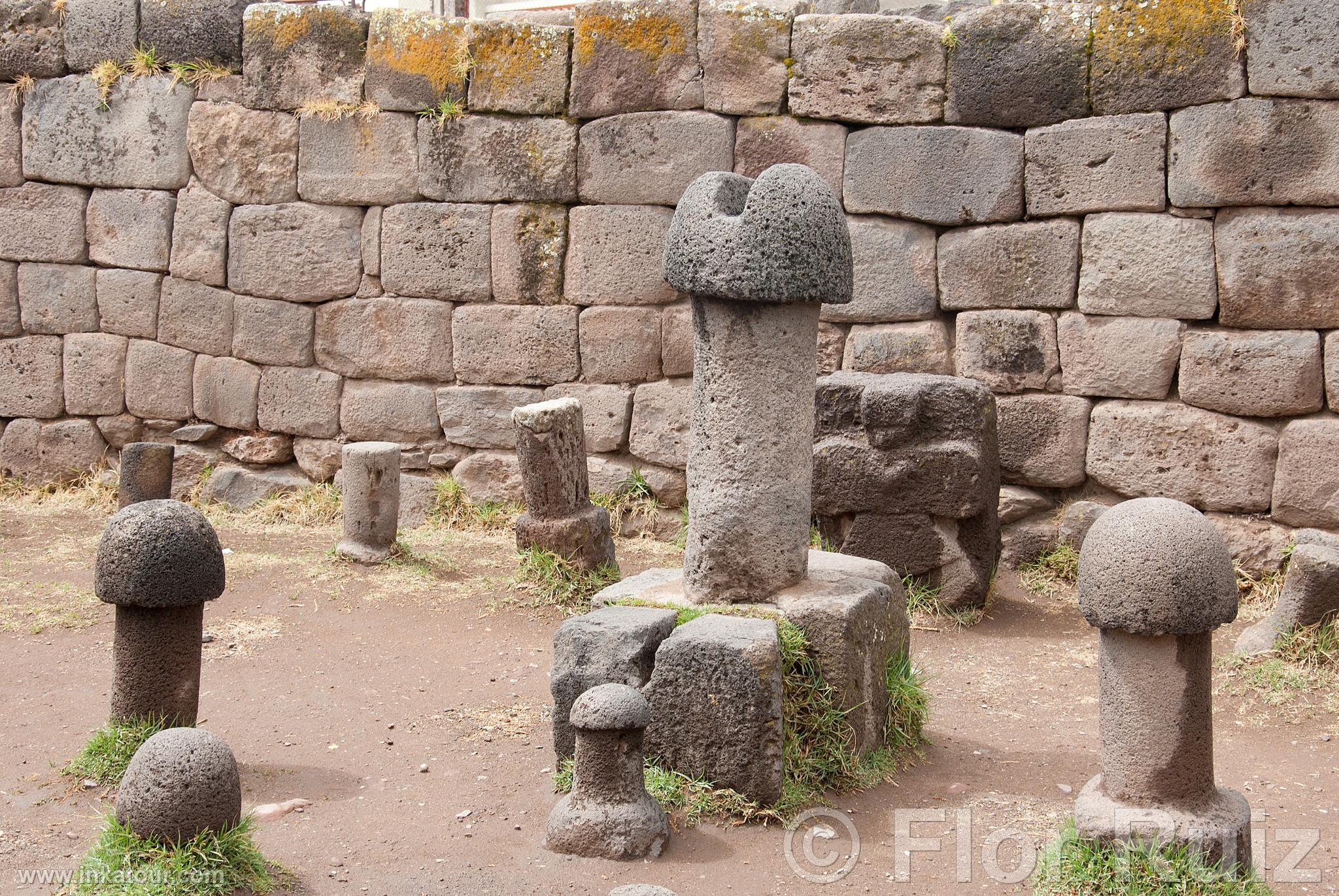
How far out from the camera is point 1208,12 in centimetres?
702

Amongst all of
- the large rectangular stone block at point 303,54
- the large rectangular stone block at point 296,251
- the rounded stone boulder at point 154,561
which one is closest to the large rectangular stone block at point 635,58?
the large rectangular stone block at point 303,54

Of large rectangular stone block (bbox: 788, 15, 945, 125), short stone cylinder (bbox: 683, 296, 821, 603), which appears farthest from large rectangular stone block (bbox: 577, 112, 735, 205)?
short stone cylinder (bbox: 683, 296, 821, 603)

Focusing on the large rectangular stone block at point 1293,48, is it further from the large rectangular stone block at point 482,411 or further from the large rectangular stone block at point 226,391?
the large rectangular stone block at point 226,391

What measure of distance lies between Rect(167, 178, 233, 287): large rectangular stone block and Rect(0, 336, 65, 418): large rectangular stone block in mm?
1205

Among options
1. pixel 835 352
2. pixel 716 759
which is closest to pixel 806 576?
pixel 716 759

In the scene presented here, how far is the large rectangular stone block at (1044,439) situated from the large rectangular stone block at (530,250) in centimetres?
285

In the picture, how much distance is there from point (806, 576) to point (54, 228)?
6724mm

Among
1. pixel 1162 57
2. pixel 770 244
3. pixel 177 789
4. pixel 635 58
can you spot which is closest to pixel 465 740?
pixel 177 789

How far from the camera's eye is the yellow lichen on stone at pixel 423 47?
336 inches

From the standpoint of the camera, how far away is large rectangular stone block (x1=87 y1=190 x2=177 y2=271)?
9.15 meters

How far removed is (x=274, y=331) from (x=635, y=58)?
3.02 m

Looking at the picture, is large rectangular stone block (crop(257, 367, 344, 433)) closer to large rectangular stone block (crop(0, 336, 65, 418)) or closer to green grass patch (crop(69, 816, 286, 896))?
large rectangular stone block (crop(0, 336, 65, 418))

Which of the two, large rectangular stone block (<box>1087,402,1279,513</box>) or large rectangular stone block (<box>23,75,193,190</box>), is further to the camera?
large rectangular stone block (<box>23,75,193,190</box>)

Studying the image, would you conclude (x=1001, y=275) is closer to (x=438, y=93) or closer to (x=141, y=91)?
(x=438, y=93)
